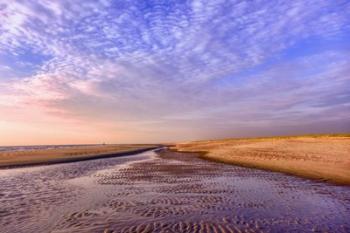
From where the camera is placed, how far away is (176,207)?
13805 millimetres

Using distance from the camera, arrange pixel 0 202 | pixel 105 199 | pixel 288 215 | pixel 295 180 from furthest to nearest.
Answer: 1. pixel 295 180
2. pixel 105 199
3. pixel 0 202
4. pixel 288 215

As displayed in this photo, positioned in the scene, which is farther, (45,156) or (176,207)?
(45,156)

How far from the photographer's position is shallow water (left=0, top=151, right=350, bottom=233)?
10.8 m

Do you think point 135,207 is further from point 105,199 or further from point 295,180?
point 295,180

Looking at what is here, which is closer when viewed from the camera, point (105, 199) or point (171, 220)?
point (171, 220)

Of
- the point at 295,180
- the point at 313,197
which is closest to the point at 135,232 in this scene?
the point at 313,197

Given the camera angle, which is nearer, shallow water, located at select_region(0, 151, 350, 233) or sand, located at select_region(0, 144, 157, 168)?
shallow water, located at select_region(0, 151, 350, 233)

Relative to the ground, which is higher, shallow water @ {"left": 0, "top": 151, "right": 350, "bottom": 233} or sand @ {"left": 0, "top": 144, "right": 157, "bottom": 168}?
sand @ {"left": 0, "top": 144, "right": 157, "bottom": 168}

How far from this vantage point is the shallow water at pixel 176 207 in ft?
35.5

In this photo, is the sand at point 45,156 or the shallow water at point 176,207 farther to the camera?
the sand at point 45,156

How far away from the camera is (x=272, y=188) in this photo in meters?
18.8

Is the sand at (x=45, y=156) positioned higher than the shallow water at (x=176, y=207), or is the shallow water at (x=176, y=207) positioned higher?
the sand at (x=45, y=156)

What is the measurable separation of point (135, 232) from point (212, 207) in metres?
4.79

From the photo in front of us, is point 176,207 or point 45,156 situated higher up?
point 45,156
